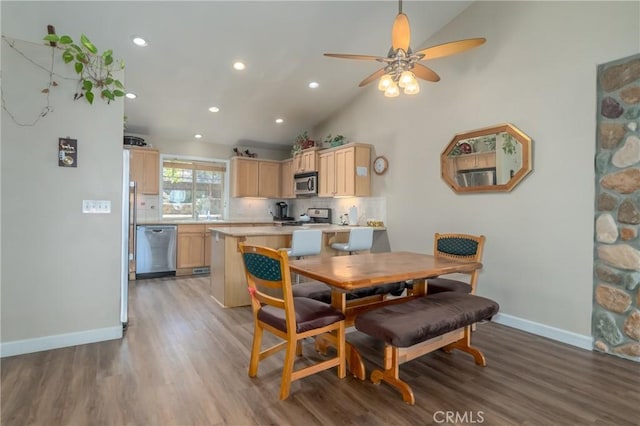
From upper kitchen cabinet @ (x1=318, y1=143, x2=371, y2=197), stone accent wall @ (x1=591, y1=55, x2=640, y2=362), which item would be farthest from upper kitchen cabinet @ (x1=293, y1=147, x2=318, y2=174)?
stone accent wall @ (x1=591, y1=55, x2=640, y2=362)

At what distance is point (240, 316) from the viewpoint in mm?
3533

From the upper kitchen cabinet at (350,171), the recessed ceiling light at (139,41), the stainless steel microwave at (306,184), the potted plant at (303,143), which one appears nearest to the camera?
the recessed ceiling light at (139,41)

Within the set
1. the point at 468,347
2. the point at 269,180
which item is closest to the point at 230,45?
the point at 269,180

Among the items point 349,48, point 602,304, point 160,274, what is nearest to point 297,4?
point 349,48

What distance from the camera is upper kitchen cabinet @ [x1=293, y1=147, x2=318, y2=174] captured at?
230 inches

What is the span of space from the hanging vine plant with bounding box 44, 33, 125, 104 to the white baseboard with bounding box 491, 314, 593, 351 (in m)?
4.21

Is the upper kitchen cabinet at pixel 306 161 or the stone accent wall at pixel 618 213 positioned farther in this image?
the upper kitchen cabinet at pixel 306 161

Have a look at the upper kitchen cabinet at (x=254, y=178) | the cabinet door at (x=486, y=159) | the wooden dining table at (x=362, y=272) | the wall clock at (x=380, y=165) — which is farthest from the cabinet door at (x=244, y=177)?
the cabinet door at (x=486, y=159)

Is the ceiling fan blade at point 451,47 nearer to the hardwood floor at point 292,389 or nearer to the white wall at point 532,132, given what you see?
the white wall at point 532,132

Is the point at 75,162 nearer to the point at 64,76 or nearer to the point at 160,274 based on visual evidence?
the point at 64,76

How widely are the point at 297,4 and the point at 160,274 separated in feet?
14.8

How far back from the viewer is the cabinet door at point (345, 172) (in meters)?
5.02

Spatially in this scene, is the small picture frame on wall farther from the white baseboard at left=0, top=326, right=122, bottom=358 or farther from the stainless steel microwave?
the stainless steel microwave

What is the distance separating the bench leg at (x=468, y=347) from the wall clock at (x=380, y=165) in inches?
108
